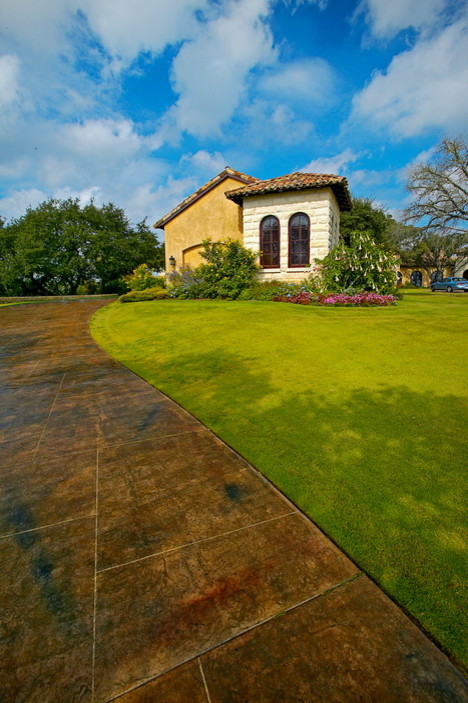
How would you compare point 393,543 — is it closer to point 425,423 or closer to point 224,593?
point 224,593

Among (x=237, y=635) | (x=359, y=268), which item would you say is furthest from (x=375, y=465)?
(x=359, y=268)

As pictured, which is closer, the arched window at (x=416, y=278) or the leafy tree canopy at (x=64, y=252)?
the leafy tree canopy at (x=64, y=252)

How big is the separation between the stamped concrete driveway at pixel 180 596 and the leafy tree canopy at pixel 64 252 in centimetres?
3369

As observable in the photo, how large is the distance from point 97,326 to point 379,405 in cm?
1005

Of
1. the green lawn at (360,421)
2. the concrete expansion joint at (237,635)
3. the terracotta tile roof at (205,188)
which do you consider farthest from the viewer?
the terracotta tile roof at (205,188)

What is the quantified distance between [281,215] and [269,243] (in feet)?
4.99

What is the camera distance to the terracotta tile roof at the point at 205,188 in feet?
66.2

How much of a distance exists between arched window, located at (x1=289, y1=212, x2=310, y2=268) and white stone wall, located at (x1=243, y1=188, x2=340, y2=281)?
230 mm

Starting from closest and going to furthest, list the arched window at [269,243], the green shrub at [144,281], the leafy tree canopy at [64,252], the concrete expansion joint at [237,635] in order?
the concrete expansion joint at [237,635] → the arched window at [269,243] → the green shrub at [144,281] → the leafy tree canopy at [64,252]

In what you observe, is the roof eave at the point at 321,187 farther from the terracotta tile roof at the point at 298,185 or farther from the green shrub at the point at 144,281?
the green shrub at the point at 144,281

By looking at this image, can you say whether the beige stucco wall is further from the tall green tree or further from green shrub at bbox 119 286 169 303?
the tall green tree

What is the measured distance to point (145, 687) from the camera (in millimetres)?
1508

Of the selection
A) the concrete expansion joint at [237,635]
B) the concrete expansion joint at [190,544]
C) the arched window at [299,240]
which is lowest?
the concrete expansion joint at [237,635]

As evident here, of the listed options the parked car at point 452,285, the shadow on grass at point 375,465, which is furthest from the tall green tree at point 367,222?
the shadow on grass at point 375,465
